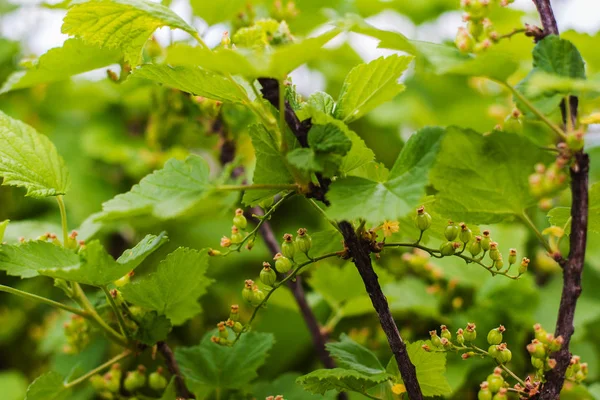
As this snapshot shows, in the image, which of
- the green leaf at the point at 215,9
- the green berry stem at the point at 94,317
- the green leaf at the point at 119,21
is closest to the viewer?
the green leaf at the point at 119,21

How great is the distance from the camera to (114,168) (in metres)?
1.85

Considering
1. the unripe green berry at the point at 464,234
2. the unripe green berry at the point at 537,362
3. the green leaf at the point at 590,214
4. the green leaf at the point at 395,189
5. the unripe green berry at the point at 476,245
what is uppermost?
the green leaf at the point at 395,189

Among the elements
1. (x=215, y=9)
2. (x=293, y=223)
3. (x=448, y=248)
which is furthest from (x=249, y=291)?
(x=293, y=223)

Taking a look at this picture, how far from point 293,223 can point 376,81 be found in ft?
3.36

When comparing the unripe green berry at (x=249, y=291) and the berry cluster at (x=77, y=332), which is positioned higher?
the unripe green berry at (x=249, y=291)

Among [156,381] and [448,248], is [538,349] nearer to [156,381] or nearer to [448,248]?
[448,248]

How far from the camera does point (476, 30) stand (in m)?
0.67

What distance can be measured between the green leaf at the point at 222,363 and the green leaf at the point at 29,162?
0.31 meters

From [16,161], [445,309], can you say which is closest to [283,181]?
[16,161]

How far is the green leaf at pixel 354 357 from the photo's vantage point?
2.43ft

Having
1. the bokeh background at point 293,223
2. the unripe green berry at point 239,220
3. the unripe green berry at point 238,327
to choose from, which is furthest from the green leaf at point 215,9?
the unripe green berry at point 238,327

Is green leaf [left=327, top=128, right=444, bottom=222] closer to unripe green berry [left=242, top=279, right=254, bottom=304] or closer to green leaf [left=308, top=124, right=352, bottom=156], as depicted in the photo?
green leaf [left=308, top=124, right=352, bottom=156]

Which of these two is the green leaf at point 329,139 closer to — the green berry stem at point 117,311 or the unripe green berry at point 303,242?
the unripe green berry at point 303,242

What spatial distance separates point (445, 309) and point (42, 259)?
33.0 inches
